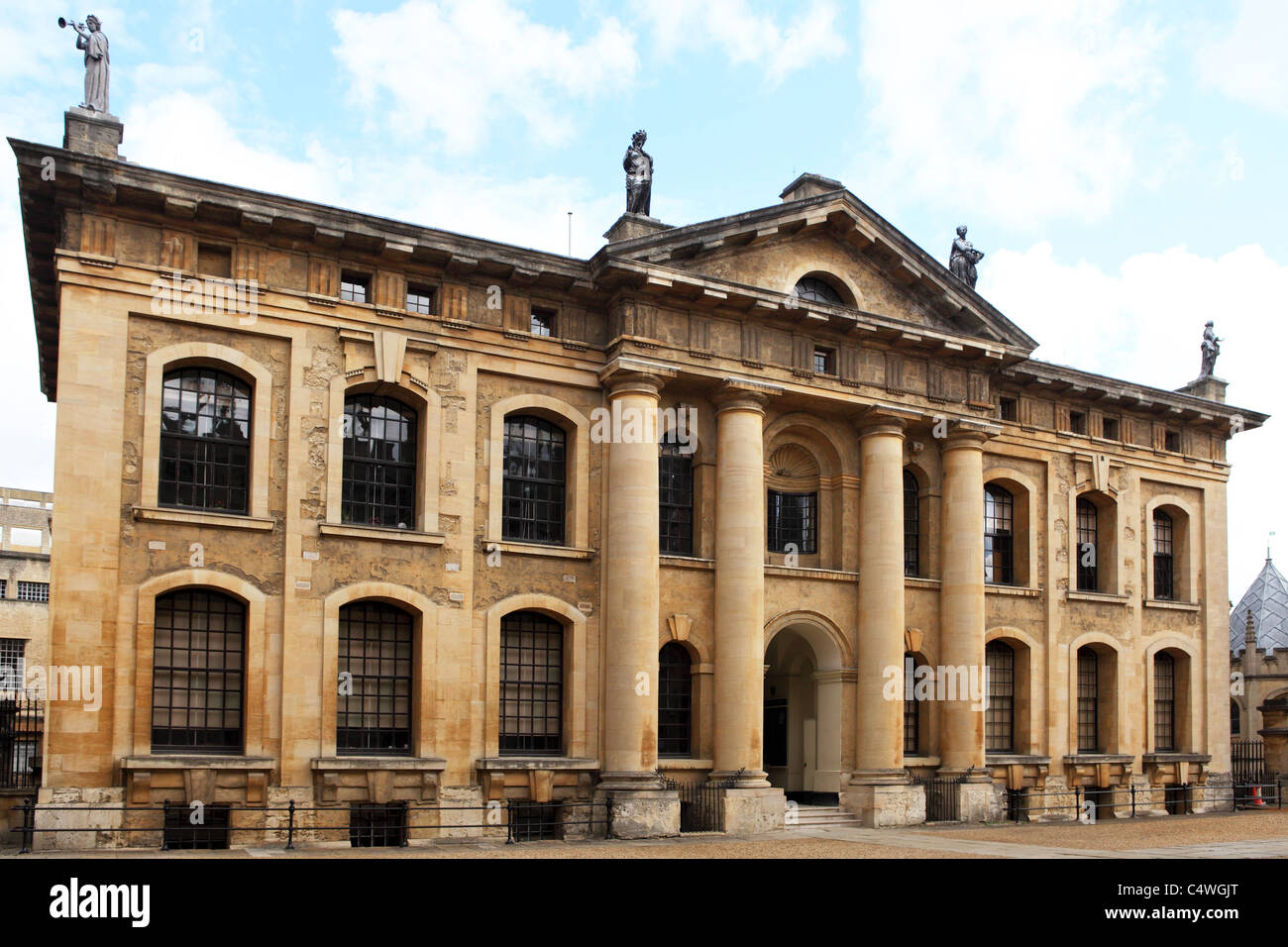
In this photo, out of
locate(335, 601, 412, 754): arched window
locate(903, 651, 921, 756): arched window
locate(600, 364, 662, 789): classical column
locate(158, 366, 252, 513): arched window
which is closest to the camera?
locate(158, 366, 252, 513): arched window

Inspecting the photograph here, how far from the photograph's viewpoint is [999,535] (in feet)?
118

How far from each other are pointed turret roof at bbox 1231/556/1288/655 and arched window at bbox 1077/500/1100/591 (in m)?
35.8

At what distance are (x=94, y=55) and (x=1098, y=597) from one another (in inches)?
1129

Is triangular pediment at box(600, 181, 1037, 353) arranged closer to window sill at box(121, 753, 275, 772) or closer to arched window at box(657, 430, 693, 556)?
arched window at box(657, 430, 693, 556)

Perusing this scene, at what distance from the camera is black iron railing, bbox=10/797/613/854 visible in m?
22.5

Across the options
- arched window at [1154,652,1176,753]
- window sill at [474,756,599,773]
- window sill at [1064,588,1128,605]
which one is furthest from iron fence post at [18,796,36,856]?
arched window at [1154,652,1176,753]

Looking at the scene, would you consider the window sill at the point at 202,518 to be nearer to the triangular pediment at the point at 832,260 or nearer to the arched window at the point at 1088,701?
the triangular pediment at the point at 832,260

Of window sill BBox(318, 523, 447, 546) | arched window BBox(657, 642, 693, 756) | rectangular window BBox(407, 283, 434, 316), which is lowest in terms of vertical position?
arched window BBox(657, 642, 693, 756)

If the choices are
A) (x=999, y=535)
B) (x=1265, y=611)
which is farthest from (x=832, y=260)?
(x=1265, y=611)

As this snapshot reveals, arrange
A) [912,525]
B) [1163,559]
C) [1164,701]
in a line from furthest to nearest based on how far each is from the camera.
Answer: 1. [1163,559]
2. [1164,701]
3. [912,525]

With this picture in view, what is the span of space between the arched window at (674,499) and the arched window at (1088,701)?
44.6 feet

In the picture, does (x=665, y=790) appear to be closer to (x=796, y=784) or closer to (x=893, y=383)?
(x=796, y=784)

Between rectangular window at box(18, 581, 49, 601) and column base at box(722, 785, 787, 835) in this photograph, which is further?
rectangular window at box(18, 581, 49, 601)

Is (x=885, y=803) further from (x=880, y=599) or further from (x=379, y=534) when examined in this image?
(x=379, y=534)
